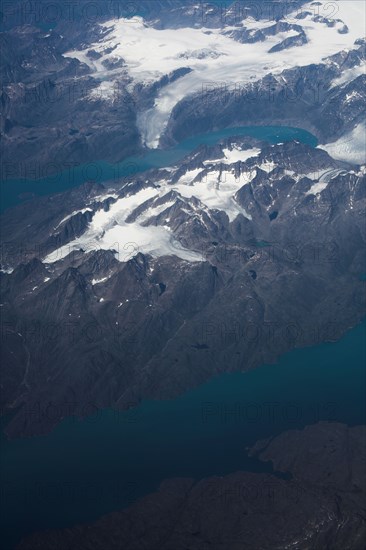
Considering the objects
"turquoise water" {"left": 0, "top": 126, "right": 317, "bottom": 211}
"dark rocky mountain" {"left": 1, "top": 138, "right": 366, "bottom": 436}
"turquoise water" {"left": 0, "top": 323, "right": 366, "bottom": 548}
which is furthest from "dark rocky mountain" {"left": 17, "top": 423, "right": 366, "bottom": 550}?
"turquoise water" {"left": 0, "top": 126, "right": 317, "bottom": 211}

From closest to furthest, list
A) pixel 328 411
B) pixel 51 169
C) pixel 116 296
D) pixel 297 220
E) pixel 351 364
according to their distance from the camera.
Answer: pixel 328 411, pixel 351 364, pixel 116 296, pixel 297 220, pixel 51 169

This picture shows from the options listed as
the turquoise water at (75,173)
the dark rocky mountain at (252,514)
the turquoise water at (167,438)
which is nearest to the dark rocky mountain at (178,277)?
the turquoise water at (167,438)

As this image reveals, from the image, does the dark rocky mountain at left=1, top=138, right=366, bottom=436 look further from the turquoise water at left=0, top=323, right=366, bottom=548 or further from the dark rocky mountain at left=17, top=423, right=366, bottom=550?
the dark rocky mountain at left=17, top=423, right=366, bottom=550

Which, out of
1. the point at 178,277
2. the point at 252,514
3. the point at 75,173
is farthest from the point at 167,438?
the point at 75,173

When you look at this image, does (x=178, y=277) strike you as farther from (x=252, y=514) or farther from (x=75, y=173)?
(x=75, y=173)

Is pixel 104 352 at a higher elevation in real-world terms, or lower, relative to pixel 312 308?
higher

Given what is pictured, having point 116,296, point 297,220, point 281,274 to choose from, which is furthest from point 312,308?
point 116,296

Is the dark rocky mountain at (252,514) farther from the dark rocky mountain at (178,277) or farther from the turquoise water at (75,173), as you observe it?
the turquoise water at (75,173)

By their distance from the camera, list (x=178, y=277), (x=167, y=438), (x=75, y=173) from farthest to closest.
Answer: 1. (x=75, y=173)
2. (x=178, y=277)
3. (x=167, y=438)

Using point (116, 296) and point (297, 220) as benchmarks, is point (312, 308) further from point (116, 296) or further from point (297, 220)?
point (116, 296)
